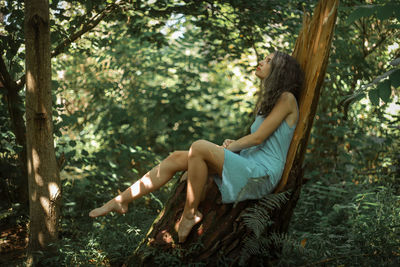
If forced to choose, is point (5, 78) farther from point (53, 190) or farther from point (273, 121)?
point (273, 121)

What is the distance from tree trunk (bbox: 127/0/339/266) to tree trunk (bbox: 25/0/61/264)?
0.87m

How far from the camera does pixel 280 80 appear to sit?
3340 millimetres

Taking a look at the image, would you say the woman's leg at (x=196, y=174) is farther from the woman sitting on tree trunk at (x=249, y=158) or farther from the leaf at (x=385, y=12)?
the leaf at (x=385, y=12)

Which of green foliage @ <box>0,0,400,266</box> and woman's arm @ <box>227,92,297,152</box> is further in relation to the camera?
woman's arm @ <box>227,92,297,152</box>

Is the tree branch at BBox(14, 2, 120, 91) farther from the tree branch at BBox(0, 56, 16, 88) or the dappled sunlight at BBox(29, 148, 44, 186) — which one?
the dappled sunlight at BBox(29, 148, 44, 186)

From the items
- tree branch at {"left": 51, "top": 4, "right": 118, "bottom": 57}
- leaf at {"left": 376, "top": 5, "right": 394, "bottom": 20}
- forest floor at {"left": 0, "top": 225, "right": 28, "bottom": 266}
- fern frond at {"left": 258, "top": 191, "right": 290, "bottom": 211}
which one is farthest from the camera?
tree branch at {"left": 51, "top": 4, "right": 118, "bottom": 57}

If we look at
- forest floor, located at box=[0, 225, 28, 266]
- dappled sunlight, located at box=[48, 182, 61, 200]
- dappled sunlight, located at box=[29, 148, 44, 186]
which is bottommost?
forest floor, located at box=[0, 225, 28, 266]

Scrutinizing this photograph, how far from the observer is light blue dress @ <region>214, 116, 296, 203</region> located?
A: 3068 millimetres

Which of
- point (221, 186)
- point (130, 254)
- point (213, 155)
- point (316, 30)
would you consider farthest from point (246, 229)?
point (316, 30)

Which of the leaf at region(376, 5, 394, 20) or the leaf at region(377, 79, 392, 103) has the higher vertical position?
the leaf at region(376, 5, 394, 20)

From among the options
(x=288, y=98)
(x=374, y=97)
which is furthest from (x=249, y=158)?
(x=374, y=97)

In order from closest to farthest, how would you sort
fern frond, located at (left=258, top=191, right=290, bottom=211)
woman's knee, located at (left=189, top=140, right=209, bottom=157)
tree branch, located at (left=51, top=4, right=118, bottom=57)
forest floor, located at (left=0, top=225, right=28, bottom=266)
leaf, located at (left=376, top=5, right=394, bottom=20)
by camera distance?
1. leaf, located at (left=376, top=5, right=394, bottom=20)
2. fern frond, located at (left=258, top=191, right=290, bottom=211)
3. woman's knee, located at (left=189, top=140, right=209, bottom=157)
4. forest floor, located at (left=0, top=225, right=28, bottom=266)
5. tree branch, located at (left=51, top=4, right=118, bottom=57)

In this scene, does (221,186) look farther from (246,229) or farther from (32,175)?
(32,175)

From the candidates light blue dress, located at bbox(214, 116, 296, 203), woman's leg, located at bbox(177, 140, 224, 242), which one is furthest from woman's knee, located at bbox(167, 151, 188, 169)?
light blue dress, located at bbox(214, 116, 296, 203)
